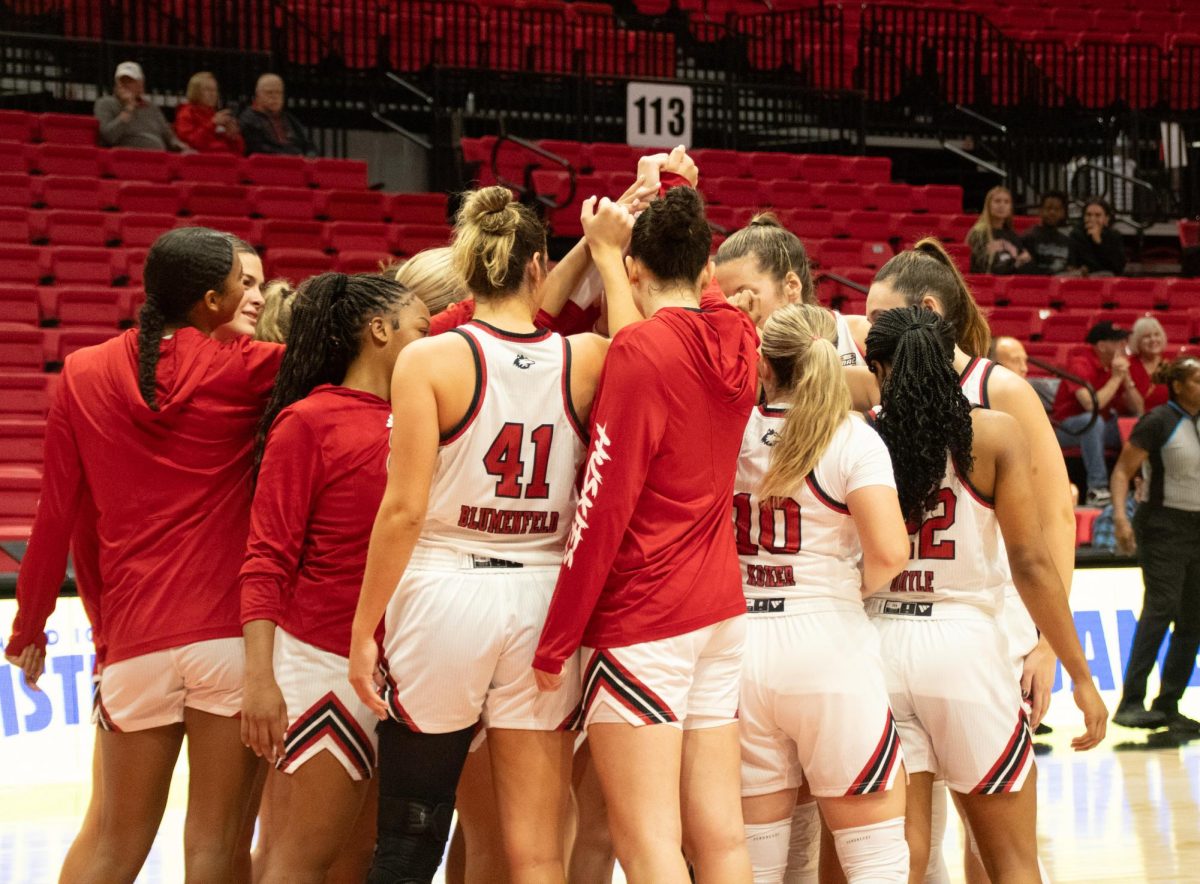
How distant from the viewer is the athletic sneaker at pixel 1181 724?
20.9 ft

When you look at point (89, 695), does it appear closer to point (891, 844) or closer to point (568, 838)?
point (568, 838)

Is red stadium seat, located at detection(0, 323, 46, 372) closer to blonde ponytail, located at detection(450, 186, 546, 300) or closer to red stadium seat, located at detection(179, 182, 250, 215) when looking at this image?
red stadium seat, located at detection(179, 182, 250, 215)

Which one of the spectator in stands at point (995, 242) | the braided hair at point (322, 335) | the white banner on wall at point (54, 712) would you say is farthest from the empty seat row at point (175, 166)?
the braided hair at point (322, 335)

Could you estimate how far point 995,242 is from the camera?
1191cm

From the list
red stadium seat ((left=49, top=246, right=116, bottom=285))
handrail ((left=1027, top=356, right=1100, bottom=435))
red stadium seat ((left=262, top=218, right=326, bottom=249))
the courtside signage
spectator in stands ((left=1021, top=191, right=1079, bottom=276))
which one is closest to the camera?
handrail ((left=1027, top=356, right=1100, bottom=435))

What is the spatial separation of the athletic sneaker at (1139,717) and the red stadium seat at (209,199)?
690 centimetres

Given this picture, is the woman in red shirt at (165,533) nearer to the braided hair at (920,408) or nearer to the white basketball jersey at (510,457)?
the white basketball jersey at (510,457)

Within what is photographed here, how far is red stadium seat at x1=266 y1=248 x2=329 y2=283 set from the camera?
9.53 metres

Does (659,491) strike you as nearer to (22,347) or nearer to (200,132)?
(22,347)

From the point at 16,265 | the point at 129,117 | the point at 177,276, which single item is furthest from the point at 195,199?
the point at 177,276

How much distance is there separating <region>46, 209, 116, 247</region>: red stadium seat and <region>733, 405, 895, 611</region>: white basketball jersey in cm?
777

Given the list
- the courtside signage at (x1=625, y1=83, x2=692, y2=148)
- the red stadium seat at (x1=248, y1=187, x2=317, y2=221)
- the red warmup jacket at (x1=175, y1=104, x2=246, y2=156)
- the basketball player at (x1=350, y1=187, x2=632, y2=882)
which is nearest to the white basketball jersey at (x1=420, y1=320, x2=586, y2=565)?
the basketball player at (x1=350, y1=187, x2=632, y2=882)

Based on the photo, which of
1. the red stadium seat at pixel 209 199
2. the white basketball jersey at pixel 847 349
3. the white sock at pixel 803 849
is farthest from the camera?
the red stadium seat at pixel 209 199

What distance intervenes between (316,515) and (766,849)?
116cm
